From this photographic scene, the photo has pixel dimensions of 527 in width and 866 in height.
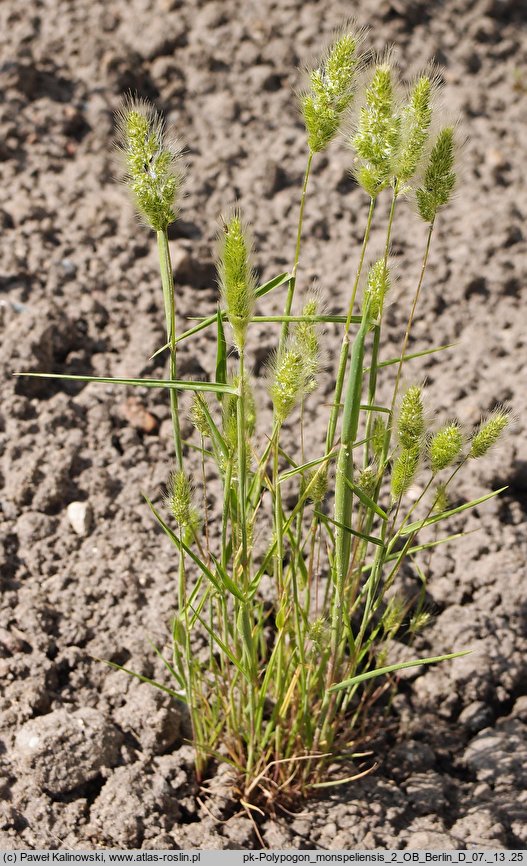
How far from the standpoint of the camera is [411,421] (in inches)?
52.4

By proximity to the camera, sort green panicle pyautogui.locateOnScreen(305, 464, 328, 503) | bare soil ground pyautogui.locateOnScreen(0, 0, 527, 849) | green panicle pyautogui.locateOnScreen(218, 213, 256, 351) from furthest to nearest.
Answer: bare soil ground pyautogui.locateOnScreen(0, 0, 527, 849), green panicle pyautogui.locateOnScreen(305, 464, 328, 503), green panicle pyautogui.locateOnScreen(218, 213, 256, 351)

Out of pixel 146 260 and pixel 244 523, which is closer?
pixel 244 523

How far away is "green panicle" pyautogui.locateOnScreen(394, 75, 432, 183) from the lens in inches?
47.2

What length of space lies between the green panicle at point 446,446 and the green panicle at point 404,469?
3 centimetres

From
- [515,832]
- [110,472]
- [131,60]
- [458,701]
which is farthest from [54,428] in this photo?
[131,60]

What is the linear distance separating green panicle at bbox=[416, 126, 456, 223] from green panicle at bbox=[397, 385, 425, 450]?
253mm

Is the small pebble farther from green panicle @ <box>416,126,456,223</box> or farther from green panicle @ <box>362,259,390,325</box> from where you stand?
green panicle @ <box>416,126,456,223</box>

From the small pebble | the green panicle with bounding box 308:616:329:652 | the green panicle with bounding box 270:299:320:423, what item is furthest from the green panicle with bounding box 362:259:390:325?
the small pebble

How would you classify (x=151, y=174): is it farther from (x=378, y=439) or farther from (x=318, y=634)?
(x=318, y=634)

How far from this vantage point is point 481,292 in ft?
8.84

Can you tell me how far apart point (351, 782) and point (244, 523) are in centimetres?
68

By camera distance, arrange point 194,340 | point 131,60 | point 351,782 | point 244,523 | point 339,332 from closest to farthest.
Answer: point 244,523 → point 351,782 → point 194,340 → point 339,332 → point 131,60

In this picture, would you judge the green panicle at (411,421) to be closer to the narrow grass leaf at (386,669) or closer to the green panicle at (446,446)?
the green panicle at (446,446)

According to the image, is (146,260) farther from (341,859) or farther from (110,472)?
(341,859)
